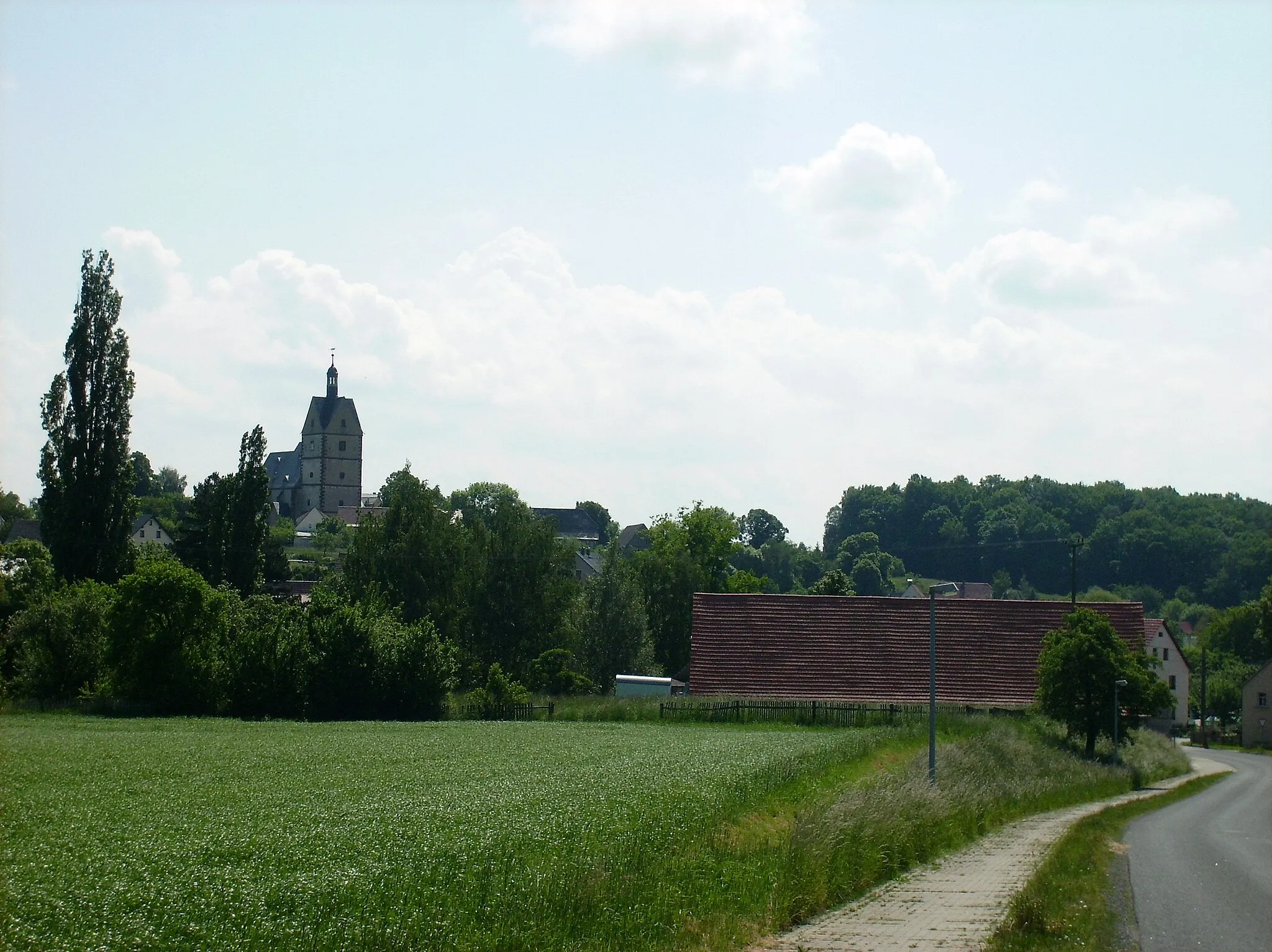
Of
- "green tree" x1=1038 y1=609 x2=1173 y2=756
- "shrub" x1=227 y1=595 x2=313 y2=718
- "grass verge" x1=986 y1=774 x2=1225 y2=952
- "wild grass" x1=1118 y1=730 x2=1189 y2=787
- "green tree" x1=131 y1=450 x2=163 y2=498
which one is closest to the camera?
"grass verge" x1=986 y1=774 x2=1225 y2=952

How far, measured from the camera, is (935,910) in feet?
53.3

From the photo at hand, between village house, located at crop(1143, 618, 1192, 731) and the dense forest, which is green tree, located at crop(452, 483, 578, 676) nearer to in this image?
the dense forest

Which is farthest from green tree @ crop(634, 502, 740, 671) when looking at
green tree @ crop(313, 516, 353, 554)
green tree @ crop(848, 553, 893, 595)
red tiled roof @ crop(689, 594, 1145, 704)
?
green tree @ crop(848, 553, 893, 595)

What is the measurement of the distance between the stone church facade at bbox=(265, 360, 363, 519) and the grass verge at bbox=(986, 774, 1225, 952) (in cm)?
15193

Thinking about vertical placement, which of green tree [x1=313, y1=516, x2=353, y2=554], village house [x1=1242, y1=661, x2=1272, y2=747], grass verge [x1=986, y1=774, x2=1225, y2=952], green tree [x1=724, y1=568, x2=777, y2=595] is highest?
green tree [x1=313, y1=516, x2=353, y2=554]

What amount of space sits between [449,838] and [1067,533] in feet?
503

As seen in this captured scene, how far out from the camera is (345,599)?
2083 inches

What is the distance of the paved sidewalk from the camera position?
14133 mm

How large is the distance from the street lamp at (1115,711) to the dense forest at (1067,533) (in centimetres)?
3660

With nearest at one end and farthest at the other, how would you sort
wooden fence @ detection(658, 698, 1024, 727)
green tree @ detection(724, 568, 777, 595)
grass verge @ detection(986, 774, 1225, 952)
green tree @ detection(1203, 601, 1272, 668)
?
grass verge @ detection(986, 774, 1225, 952) < wooden fence @ detection(658, 698, 1024, 727) < green tree @ detection(724, 568, 777, 595) < green tree @ detection(1203, 601, 1272, 668)

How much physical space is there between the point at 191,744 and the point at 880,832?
1845cm

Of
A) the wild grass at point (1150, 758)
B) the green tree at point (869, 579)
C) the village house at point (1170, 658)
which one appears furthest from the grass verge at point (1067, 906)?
the green tree at point (869, 579)

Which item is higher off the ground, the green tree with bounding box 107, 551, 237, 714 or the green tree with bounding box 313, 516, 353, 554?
the green tree with bounding box 313, 516, 353, 554

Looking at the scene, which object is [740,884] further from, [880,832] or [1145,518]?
[1145,518]
